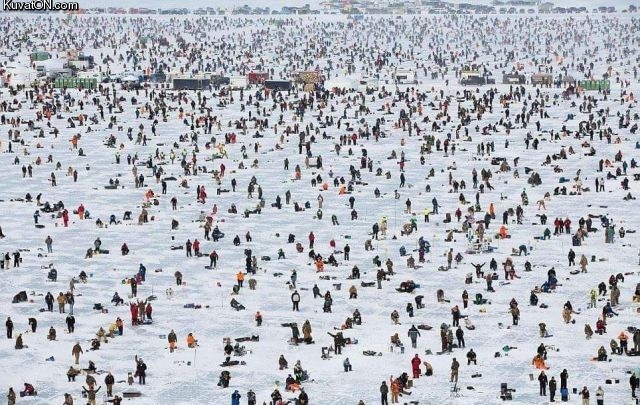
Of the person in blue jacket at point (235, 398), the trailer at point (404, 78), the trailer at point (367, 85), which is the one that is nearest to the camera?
the person in blue jacket at point (235, 398)

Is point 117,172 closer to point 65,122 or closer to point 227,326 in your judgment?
point 65,122

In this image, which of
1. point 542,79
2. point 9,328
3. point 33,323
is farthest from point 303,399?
point 542,79

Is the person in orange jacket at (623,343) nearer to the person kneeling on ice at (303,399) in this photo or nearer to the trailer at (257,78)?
the person kneeling on ice at (303,399)

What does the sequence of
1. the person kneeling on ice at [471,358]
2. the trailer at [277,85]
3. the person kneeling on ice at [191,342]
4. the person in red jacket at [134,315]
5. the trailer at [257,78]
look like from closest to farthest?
the person kneeling on ice at [471,358], the person kneeling on ice at [191,342], the person in red jacket at [134,315], the trailer at [277,85], the trailer at [257,78]

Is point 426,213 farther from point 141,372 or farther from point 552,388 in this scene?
point 141,372

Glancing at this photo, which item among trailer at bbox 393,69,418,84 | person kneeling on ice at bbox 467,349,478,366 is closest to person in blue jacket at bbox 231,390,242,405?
person kneeling on ice at bbox 467,349,478,366

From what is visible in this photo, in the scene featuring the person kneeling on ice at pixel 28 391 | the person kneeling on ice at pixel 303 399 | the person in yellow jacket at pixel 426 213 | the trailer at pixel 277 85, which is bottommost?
the person kneeling on ice at pixel 28 391

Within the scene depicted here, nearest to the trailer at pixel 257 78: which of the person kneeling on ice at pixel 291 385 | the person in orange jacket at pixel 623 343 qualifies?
the person in orange jacket at pixel 623 343

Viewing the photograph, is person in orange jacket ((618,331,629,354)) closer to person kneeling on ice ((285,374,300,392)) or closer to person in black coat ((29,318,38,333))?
person kneeling on ice ((285,374,300,392))
